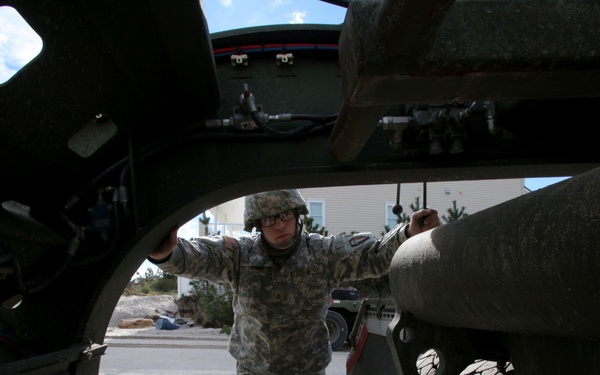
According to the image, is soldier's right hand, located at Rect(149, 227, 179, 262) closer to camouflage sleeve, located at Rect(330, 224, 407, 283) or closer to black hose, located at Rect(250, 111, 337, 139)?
black hose, located at Rect(250, 111, 337, 139)

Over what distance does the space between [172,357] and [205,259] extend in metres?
6.01

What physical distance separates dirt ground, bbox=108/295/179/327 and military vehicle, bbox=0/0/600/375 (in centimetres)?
1589

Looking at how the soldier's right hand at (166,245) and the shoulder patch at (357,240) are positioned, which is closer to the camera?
the soldier's right hand at (166,245)

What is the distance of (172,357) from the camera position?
9195 mm

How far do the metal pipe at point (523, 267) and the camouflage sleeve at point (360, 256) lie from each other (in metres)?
2.34

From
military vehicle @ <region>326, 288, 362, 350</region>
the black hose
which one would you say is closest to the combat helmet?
the black hose

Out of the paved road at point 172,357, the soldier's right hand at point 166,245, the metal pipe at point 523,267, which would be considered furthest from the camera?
the paved road at point 172,357

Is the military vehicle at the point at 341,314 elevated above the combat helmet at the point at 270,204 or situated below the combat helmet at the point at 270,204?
below

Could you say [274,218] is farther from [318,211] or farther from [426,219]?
[318,211]

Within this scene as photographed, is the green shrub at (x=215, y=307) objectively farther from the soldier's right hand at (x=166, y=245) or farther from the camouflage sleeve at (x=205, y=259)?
the soldier's right hand at (x=166, y=245)

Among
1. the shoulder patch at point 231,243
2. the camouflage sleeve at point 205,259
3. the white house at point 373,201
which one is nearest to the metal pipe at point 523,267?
the camouflage sleeve at point 205,259

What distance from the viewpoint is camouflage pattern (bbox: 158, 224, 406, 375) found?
3.88 meters

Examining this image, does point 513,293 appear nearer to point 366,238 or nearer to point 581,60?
point 581,60

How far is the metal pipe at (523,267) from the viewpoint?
2.80 feet
